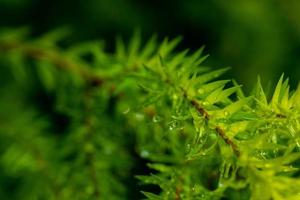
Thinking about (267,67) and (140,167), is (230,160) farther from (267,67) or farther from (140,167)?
(267,67)

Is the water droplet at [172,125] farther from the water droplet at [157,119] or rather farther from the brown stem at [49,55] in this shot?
the brown stem at [49,55]

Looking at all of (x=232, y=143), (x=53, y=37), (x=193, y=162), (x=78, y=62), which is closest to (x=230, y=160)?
(x=232, y=143)

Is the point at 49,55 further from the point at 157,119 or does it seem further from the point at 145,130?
the point at 157,119

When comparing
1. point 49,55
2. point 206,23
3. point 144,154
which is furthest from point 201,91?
point 206,23

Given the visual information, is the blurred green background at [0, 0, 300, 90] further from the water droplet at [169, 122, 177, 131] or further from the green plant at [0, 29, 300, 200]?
the water droplet at [169, 122, 177, 131]

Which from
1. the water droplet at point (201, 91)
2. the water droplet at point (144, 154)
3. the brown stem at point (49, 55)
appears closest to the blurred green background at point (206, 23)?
the brown stem at point (49, 55)

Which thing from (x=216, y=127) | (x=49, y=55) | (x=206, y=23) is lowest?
(x=216, y=127)
